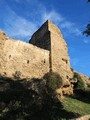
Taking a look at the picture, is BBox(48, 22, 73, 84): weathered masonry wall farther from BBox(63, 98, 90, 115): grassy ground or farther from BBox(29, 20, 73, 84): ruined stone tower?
BBox(63, 98, 90, 115): grassy ground

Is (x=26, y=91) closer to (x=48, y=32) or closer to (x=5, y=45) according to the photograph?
(x=5, y=45)

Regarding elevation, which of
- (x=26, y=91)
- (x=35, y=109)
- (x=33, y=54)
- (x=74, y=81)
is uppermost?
(x=33, y=54)

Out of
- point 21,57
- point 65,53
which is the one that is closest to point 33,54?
point 21,57

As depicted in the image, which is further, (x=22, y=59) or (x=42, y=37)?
(x=42, y=37)

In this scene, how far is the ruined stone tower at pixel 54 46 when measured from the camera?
2570 centimetres

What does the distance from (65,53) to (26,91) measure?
392 inches

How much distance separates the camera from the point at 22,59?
23344 mm

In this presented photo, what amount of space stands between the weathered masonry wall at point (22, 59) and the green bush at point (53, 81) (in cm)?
169

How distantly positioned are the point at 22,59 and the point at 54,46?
15.7 feet

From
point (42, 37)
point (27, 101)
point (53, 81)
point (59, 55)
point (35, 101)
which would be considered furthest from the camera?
point (42, 37)

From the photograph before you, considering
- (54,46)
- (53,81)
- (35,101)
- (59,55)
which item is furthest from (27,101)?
(54,46)

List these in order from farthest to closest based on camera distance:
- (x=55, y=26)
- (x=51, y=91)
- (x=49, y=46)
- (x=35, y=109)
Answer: (x=55, y=26) < (x=49, y=46) < (x=51, y=91) < (x=35, y=109)

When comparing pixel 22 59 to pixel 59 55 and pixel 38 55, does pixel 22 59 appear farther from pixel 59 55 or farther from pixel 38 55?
pixel 59 55

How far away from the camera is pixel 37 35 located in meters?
29.6
